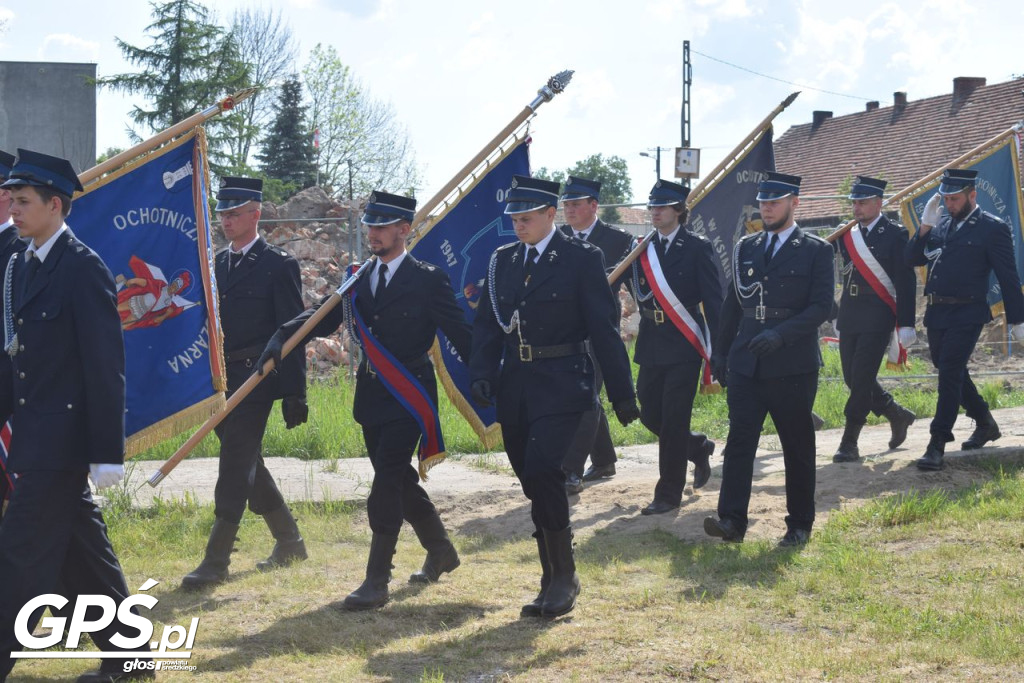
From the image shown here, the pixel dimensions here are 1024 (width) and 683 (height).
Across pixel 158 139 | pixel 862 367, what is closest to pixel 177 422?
pixel 158 139

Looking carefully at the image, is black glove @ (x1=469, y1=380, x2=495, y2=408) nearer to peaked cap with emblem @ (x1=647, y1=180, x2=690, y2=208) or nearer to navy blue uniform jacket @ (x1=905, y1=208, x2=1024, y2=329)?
peaked cap with emblem @ (x1=647, y1=180, x2=690, y2=208)

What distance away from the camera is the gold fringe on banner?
666 cm

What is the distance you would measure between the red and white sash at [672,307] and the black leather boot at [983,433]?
252 cm

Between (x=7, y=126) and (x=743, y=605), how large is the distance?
18636 millimetres

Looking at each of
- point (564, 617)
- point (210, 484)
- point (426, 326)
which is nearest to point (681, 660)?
point (564, 617)

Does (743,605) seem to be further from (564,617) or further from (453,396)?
(453,396)

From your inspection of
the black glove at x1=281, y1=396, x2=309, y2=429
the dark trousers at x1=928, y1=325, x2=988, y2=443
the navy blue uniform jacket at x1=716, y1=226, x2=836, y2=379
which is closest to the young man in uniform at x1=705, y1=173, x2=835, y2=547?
the navy blue uniform jacket at x1=716, y1=226, x2=836, y2=379

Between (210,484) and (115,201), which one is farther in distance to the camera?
(210,484)

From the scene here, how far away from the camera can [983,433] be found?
9.24m

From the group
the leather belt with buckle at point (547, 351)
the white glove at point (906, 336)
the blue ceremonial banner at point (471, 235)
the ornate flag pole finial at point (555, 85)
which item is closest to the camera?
the leather belt with buckle at point (547, 351)

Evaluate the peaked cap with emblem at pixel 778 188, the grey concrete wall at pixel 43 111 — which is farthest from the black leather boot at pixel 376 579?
the grey concrete wall at pixel 43 111

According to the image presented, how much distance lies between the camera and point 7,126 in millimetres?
20984

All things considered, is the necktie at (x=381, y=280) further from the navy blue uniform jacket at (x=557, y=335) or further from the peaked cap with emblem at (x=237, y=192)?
the peaked cap with emblem at (x=237, y=192)

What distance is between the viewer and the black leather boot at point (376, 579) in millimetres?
5938
